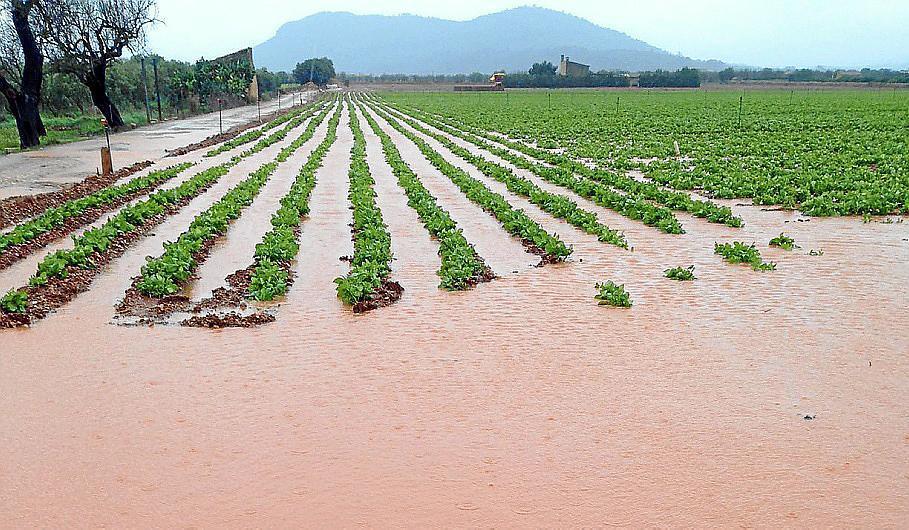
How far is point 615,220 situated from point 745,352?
6.39 m

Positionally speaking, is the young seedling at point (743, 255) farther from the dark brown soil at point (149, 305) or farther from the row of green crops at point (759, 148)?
the dark brown soil at point (149, 305)

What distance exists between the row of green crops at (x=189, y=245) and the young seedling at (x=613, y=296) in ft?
17.1

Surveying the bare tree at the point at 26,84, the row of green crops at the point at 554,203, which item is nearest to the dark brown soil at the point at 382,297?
the row of green crops at the point at 554,203

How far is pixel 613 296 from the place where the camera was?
8.37m

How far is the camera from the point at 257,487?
4738 mm

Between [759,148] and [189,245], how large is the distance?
19.1 meters

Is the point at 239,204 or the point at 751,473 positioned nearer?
the point at 751,473

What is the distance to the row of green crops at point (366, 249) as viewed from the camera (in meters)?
8.50

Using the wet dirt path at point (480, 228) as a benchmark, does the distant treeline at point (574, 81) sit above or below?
above

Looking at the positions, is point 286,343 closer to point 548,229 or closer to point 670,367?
point 670,367

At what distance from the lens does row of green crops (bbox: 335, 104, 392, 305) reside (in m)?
8.50

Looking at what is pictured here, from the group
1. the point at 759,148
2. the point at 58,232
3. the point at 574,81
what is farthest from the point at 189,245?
the point at 574,81

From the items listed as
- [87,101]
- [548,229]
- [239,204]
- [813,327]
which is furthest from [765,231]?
[87,101]

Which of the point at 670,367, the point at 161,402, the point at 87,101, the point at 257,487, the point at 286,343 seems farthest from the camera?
the point at 87,101
